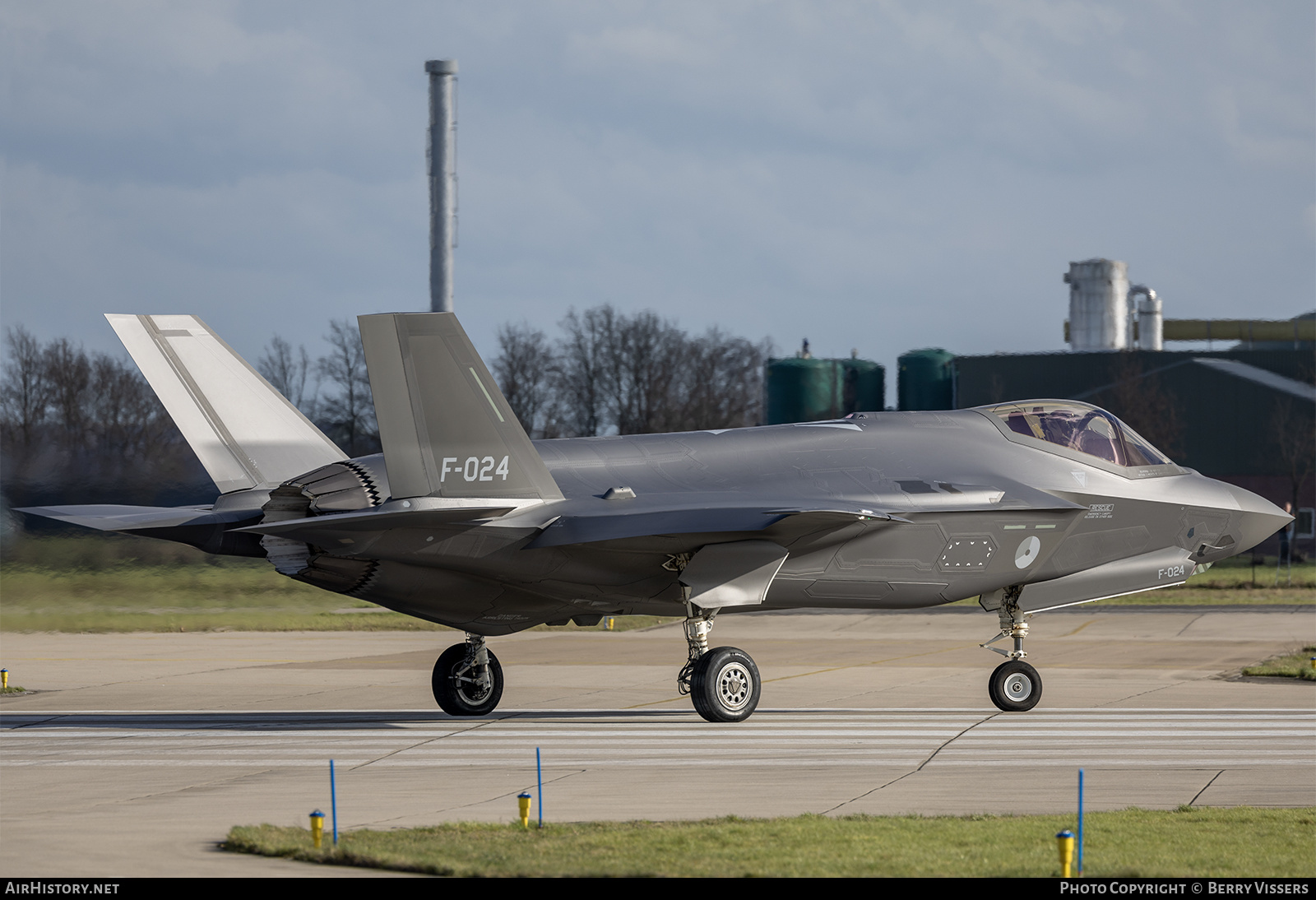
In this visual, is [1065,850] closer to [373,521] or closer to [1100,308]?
[373,521]

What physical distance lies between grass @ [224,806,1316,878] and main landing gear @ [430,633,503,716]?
760cm

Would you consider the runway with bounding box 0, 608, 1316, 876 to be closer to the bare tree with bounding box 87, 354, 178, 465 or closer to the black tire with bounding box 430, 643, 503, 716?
the black tire with bounding box 430, 643, 503, 716

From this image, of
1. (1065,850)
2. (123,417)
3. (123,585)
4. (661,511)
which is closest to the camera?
(1065,850)

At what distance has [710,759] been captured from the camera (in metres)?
14.7

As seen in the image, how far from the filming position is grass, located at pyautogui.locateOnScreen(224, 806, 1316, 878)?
921 cm

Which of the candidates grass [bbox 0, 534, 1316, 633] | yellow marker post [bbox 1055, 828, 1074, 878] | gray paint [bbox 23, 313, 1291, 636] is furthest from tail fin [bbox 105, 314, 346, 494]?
yellow marker post [bbox 1055, 828, 1074, 878]

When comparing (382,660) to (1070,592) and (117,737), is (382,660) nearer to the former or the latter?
(117,737)

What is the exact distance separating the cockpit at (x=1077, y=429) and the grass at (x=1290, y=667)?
5685 millimetres

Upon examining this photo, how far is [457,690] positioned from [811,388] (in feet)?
181

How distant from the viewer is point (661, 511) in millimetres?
16562

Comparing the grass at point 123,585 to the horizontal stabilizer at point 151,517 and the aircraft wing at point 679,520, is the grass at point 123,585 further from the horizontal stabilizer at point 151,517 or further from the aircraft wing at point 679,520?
the aircraft wing at point 679,520

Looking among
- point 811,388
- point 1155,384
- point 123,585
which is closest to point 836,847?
point 123,585

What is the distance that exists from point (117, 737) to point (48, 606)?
1031 centimetres
